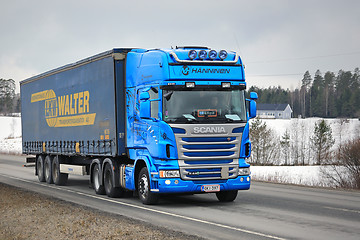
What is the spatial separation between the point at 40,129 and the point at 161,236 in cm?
1512

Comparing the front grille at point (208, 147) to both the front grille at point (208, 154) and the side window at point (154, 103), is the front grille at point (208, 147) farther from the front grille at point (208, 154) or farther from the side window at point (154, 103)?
the side window at point (154, 103)

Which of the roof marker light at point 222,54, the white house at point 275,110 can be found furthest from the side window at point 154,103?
the white house at point 275,110

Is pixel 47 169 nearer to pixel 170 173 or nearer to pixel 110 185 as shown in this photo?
pixel 110 185

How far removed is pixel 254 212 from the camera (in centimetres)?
1265

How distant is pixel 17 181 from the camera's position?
2377 cm

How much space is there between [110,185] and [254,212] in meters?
5.46

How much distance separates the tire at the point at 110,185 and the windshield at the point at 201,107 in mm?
3897

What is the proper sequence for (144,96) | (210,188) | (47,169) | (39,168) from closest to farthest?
(210,188)
(144,96)
(47,169)
(39,168)

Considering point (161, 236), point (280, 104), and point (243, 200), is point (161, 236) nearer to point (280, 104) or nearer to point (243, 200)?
point (243, 200)

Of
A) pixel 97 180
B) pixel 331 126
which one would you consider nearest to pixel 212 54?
pixel 97 180

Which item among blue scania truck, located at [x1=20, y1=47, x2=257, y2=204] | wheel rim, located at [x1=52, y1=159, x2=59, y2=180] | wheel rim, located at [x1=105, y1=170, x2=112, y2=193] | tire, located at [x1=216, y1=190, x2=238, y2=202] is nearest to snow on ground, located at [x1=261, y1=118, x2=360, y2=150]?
wheel rim, located at [x1=52, y1=159, x2=59, y2=180]

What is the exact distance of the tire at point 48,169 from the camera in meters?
22.2

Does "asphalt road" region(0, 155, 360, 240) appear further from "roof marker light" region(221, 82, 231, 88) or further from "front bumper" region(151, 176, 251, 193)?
"roof marker light" region(221, 82, 231, 88)

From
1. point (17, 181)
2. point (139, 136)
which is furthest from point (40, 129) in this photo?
point (139, 136)
